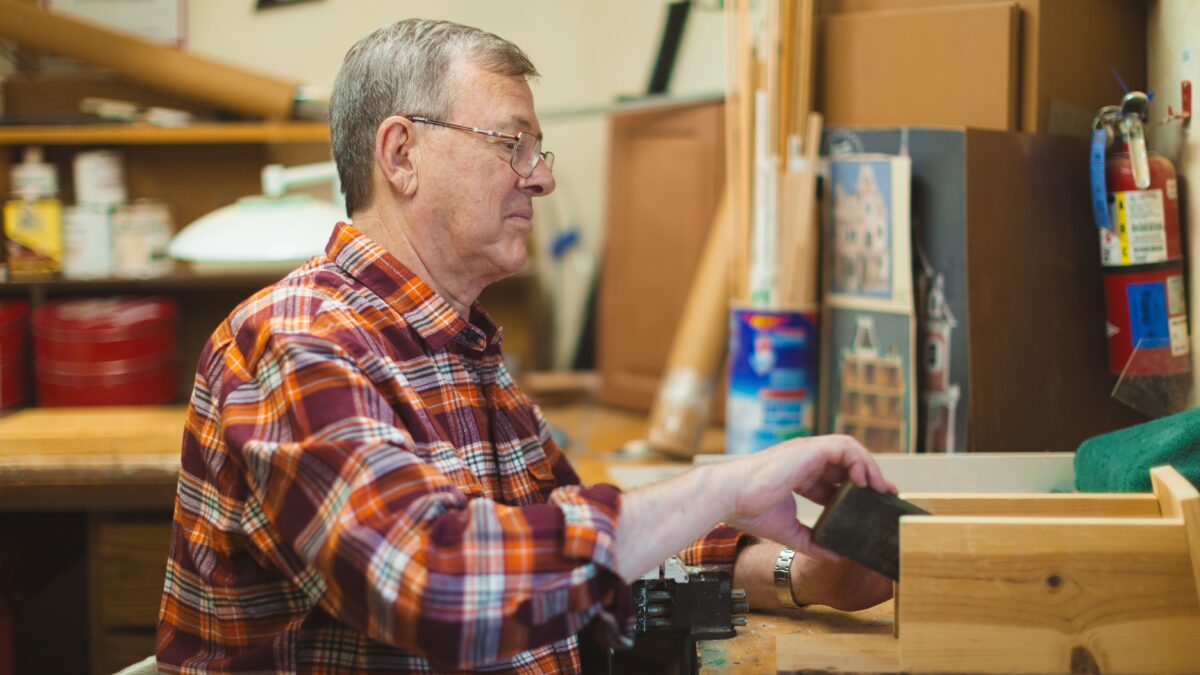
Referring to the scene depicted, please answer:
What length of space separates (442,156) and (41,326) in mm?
1718

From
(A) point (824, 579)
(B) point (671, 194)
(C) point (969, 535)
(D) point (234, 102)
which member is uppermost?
→ (D) point (234, 102)

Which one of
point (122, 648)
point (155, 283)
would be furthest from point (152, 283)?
point (122, 648)

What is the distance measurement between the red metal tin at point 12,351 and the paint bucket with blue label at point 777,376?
164 centimetres

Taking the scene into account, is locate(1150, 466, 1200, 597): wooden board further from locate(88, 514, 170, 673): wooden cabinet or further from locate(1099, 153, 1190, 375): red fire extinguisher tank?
locate(88, 514, 170, 673): wooden cabinet

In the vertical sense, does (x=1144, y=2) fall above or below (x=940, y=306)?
above

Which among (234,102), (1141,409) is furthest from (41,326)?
(1141,409)

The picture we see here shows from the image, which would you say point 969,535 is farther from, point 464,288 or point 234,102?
point 234,102

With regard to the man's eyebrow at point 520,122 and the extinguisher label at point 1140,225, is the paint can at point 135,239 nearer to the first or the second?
the man's eyebrow at point 520,122

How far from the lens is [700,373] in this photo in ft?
7.71

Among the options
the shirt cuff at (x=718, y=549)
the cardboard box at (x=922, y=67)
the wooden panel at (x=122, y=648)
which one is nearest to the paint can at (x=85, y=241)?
the wooden panel at (x=122, y=648)

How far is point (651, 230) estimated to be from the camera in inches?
109

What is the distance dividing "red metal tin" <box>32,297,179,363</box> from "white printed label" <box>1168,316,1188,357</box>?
206 cm

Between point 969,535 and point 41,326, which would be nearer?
point 969,535

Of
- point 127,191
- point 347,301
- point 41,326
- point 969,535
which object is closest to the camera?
point 969,535
